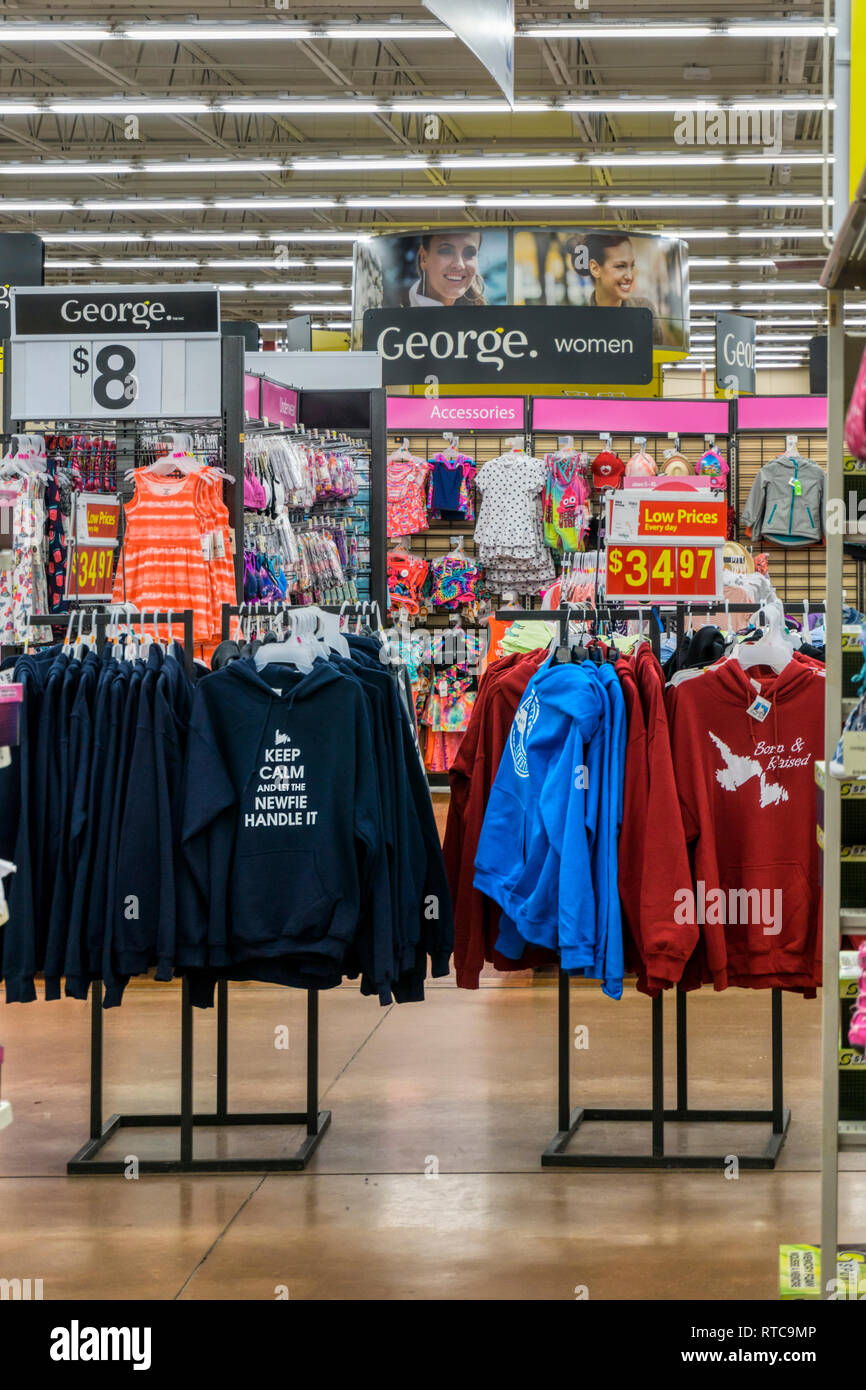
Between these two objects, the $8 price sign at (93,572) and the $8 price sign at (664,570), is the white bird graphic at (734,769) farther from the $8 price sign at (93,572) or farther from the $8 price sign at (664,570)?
the $8 price sign at (93,572)

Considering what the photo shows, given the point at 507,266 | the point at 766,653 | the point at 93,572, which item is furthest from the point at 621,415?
the point at 766,653

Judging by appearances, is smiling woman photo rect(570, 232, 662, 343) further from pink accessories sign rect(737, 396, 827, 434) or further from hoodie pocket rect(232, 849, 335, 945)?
hoodie pocket rect(232, 849, 335, 945)

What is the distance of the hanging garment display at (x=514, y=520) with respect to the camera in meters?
10.9

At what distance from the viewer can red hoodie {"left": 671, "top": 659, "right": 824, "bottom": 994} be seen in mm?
3986

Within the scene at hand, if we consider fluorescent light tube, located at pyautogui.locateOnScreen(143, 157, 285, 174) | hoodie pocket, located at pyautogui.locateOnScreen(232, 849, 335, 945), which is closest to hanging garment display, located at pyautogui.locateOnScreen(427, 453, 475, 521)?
fluorescent light tube, located at pyautogui.locateOnScreen(143, 157, 285, 174)

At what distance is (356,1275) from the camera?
138 inches

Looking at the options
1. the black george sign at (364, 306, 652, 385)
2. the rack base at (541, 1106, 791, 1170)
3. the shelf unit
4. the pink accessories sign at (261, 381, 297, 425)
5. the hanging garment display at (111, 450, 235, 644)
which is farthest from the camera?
the black george sign at (364, 306, 652, 385)

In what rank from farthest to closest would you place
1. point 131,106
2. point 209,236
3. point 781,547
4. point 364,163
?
point 209,236
point 364,163
point 131,106
point 781,547

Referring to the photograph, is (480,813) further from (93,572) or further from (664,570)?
(93,572)

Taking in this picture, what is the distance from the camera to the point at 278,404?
7.89 m

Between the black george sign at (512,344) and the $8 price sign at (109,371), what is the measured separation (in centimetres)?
354

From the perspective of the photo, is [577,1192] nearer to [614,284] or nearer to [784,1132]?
[784,1132]

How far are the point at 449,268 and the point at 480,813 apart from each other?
40.5ft

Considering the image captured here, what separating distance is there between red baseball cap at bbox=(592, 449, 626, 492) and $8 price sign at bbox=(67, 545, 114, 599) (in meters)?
5.01
